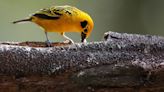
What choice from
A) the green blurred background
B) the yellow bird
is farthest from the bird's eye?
the green blurred background

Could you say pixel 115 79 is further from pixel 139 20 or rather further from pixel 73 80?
pixel 139 20

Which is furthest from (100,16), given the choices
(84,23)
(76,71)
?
(76,71)

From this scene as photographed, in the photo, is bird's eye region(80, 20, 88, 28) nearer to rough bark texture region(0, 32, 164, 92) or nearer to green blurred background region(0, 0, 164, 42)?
rough bark texture region(0, 32, 164, 92)

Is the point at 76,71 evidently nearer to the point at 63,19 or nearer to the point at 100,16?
the point at 63,19

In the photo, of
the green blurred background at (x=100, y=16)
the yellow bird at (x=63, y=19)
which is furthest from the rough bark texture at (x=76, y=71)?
the green blurred background at (x=100, y=16)

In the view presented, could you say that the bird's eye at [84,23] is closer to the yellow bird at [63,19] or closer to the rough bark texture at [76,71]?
the yellow bird at [63,19]

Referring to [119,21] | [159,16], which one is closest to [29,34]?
[119,21]
